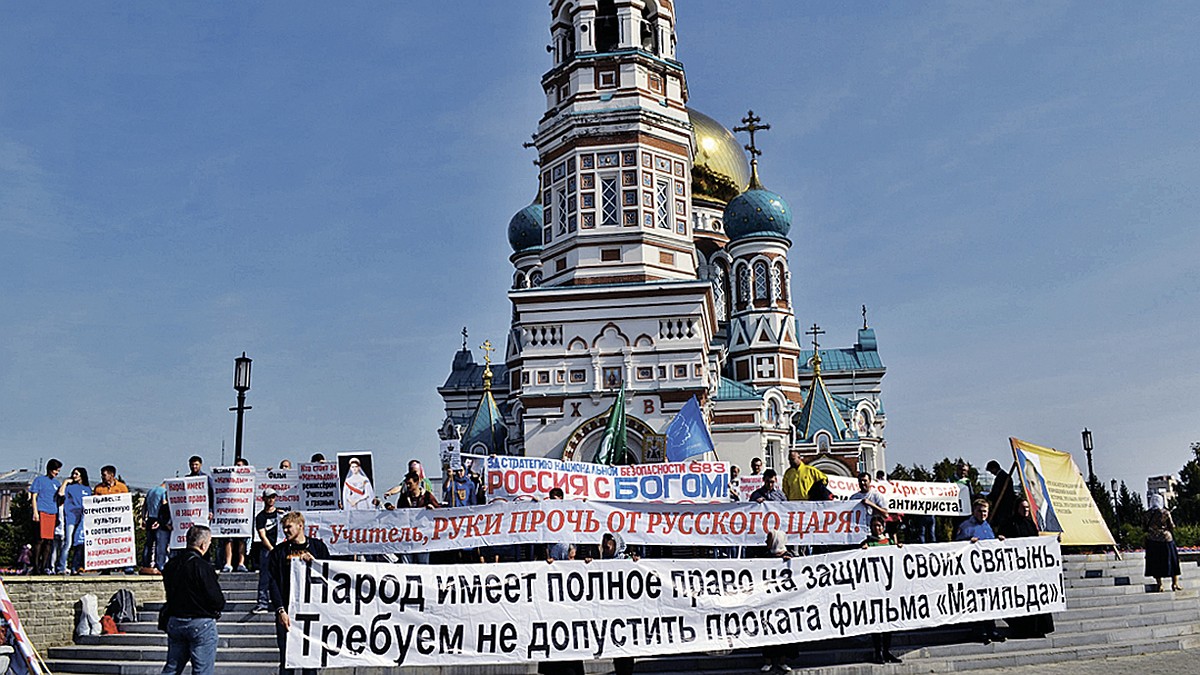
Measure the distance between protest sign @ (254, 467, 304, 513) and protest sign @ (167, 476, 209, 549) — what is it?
1.00 meters

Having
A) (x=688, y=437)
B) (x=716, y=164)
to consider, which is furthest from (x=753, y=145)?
(x=688, y=437)

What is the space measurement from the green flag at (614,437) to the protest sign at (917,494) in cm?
1209

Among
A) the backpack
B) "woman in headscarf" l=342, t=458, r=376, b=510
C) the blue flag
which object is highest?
the blue flag

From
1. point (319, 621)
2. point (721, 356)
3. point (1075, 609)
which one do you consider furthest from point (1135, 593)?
point (721, 356)

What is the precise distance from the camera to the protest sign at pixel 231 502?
1706 centimetres

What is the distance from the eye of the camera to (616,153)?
1453 inches

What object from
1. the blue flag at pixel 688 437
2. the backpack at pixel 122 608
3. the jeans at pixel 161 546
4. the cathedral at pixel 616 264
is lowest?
the backpack at pixel 122 608

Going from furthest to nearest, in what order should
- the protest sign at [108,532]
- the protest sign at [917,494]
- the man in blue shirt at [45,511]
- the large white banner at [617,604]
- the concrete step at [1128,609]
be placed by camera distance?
the protest sign at [917,494], the protest sign at [108,532], the man in blue shirt at [45,511], the concrete step at [1128,609], the large white banner at [617,604]

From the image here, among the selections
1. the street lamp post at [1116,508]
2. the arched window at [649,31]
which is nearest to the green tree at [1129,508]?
the street lamp post at [1116,508]

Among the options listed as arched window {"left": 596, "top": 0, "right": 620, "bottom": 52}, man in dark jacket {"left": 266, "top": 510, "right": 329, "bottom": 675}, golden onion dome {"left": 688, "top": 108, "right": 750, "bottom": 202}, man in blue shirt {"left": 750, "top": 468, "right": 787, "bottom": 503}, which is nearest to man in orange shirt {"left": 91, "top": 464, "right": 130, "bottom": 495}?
man in dark jacket {"left": 266, "top": 510, "right": 329, "bottom": 675}

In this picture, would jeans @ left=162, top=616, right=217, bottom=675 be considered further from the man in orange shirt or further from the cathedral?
the cathedral

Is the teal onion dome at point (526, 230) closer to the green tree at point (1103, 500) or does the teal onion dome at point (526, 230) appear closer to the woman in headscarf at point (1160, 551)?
the green tree at point (1103, 500)

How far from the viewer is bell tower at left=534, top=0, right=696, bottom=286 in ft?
119

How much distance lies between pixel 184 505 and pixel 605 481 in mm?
6620
